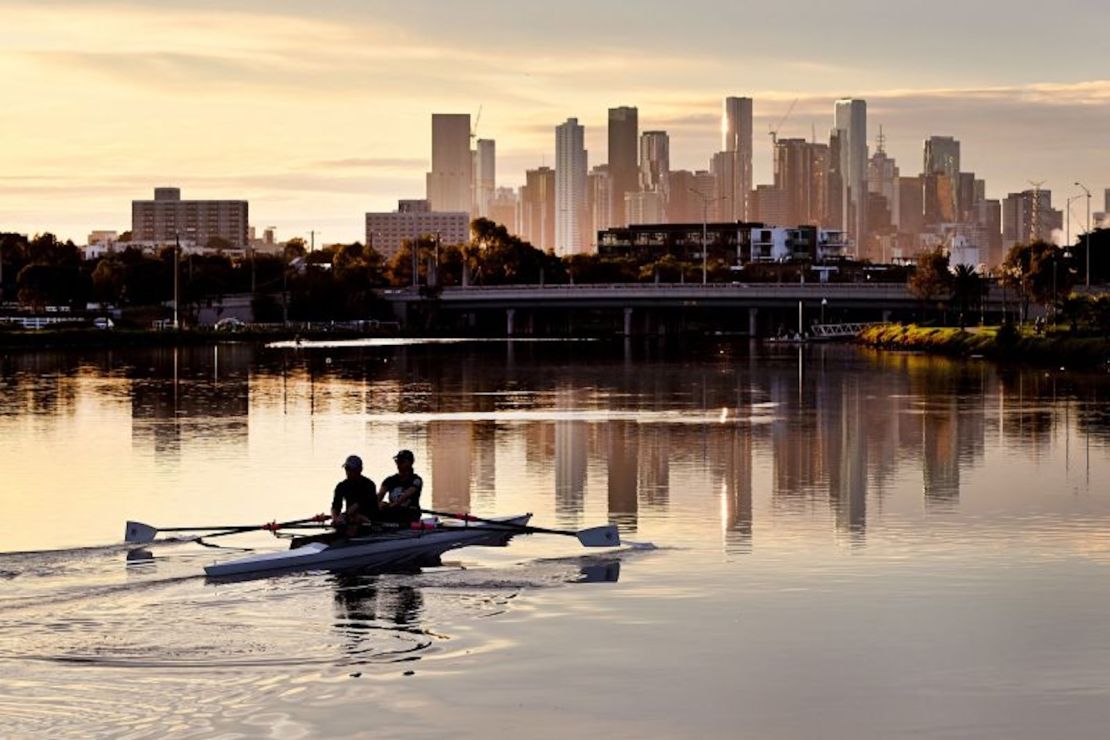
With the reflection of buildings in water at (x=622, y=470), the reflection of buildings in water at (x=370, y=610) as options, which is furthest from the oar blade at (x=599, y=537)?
the reflection of buildings in water at (x=370, y=610)

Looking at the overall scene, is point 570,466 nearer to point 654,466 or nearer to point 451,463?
point 654,466

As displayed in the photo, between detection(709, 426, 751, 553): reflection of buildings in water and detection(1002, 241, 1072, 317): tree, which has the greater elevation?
detection(1002, 241, 1072, 317): tree

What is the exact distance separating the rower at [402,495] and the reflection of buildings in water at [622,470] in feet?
18.2

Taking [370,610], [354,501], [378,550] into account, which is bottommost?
[370,610]

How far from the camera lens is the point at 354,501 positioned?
113 ft

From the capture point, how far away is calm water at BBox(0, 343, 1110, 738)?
943 inches

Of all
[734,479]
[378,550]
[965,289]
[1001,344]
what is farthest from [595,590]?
[965,289]

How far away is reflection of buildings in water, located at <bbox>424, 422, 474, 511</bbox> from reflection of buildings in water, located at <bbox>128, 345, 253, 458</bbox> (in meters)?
6.42

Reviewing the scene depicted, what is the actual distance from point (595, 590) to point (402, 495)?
5.12 meters

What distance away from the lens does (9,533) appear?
38.6m

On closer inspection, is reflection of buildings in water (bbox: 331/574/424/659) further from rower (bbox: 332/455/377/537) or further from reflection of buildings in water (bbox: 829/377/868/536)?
reflection of buildings in water (bbox: 829/377/868/536)

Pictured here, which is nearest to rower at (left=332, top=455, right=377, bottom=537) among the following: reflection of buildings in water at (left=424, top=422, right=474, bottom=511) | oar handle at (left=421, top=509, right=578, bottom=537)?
oar handle at (left=421, top=509, right=578, bottom=537)

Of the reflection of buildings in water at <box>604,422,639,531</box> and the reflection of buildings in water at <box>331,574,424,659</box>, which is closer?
the reflection of buildings in water at <box>331,574,424,659</box>

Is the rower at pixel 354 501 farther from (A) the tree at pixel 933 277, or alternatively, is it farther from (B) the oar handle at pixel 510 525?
→ (A) the tree at pixel 933 277
